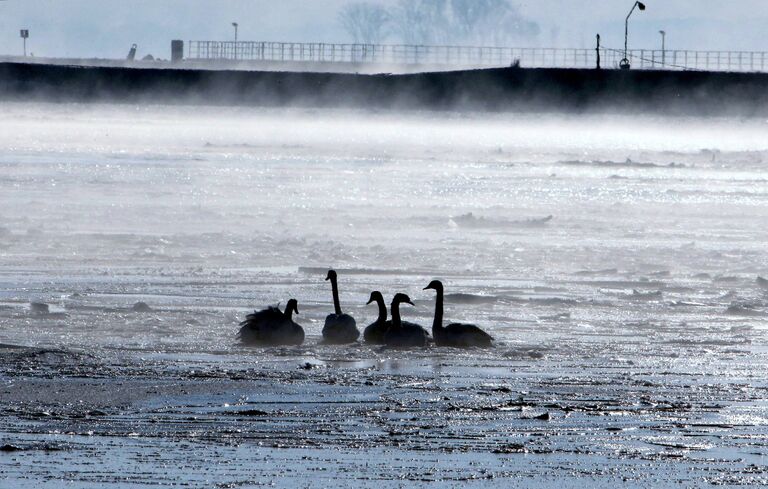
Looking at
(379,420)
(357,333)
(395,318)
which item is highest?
(395,318)

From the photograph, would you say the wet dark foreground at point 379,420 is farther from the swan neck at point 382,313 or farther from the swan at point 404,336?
the swan neck at point 382,313

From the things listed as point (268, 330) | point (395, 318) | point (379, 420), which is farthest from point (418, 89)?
point (379, 420)

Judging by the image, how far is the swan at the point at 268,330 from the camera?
9.21 meters

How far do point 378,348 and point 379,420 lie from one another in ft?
8.26

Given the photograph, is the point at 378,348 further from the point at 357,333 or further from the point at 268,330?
the point at 268,330

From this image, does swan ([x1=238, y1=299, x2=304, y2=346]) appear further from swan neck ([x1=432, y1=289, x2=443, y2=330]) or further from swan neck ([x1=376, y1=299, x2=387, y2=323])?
swan neck ([x1=432, y1=289, x2=443, y2=330])

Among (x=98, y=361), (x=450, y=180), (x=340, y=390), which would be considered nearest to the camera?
(x=340, y=390)

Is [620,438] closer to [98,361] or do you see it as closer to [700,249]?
[98,361]

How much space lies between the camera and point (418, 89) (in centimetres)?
8256

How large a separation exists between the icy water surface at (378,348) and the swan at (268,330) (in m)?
0.17

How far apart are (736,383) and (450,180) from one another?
20814 millimetres

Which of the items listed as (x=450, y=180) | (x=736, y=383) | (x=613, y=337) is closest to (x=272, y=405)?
(x=736, y=383)

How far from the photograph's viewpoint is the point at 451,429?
6672 mm

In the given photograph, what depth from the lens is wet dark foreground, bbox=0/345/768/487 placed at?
5887 mm
